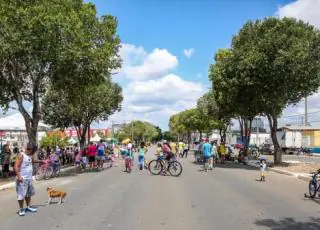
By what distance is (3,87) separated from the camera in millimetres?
28344

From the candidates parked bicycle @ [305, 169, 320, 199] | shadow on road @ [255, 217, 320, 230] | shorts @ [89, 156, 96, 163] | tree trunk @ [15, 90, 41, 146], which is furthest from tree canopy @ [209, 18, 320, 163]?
shadow on road @ [255, 217, 320, 230]

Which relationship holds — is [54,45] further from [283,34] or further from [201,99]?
[201,99]

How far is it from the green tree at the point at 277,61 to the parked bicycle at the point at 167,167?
8922 mm

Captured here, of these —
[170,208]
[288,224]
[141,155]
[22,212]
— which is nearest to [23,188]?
[22,212]

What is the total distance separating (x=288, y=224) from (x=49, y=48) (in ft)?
54.0

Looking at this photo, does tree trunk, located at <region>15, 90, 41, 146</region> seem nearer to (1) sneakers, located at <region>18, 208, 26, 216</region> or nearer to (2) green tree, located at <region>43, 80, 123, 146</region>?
(1) sneakers, located at <region>18, 208, 26, 216</region>

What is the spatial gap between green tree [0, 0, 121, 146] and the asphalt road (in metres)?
7.14

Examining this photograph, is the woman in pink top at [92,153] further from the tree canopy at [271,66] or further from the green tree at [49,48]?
the tree canopy at [271,66]

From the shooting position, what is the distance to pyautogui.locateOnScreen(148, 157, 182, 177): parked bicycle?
1018 inches

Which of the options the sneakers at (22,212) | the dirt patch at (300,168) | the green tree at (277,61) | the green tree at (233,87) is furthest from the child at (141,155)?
the sneakers at (22,212)

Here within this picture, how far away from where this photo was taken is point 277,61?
31.4 metres

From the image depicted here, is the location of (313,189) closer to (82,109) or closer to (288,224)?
(288,224)

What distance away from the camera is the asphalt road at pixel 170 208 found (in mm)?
11266

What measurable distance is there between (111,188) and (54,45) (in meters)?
8.46
